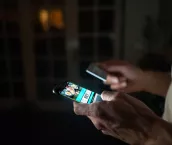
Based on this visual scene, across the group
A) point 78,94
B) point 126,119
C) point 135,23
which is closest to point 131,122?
point 126,119

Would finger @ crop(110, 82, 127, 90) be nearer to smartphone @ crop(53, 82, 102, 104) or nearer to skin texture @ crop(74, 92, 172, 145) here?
smartphone @ crop(53, 82, 102, 104)

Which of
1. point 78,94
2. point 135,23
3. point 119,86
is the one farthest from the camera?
point 135,23

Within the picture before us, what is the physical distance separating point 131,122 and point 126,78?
0.92ft

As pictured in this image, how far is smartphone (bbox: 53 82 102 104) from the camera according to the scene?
59cm

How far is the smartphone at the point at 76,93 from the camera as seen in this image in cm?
59

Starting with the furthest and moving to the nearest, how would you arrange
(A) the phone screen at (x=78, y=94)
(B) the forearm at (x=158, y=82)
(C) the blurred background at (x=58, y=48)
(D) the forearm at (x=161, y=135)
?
(C) the blurred background at (x=58, y=48)
(B) the forearm at (x=158, y=82)
(A) the phone screen at (x=78, y=94)
(D) the forearm at (x=161, y=135)

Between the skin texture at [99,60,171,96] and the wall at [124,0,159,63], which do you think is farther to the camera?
the wall at [124,0,159,63]

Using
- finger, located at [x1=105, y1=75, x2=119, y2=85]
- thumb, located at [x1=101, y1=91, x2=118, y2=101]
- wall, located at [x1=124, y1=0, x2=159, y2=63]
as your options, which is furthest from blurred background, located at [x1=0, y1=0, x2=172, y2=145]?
thumb, located at [x1=101, y1=91, x2=118, y2=101]

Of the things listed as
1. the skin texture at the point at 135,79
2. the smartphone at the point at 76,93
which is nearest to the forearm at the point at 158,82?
the skin texture at the point at 135,79

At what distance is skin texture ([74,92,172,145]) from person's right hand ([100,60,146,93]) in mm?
254

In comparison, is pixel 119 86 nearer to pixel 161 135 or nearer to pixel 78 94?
pixel 78 94

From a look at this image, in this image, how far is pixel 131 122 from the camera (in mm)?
443

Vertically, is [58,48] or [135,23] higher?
[135,23]

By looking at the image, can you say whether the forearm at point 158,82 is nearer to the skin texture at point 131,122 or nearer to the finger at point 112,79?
the finger at point 112,79
